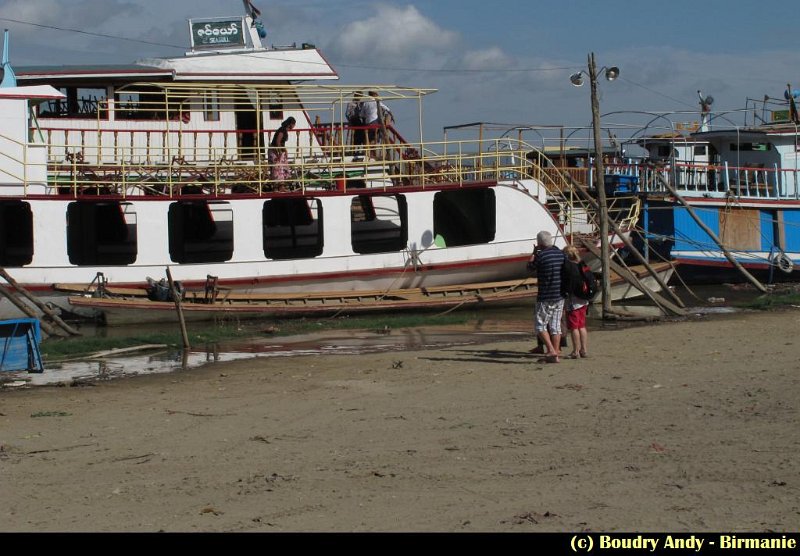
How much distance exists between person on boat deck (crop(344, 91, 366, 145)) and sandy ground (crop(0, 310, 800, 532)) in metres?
10.2

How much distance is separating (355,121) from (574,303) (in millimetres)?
11138

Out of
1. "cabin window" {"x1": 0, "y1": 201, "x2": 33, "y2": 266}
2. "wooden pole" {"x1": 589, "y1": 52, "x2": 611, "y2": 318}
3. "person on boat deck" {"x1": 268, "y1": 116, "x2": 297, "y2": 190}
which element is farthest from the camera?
"person on boat deck" {"x1": 268, "y1": 116, "x2": 297, "y2": 190}

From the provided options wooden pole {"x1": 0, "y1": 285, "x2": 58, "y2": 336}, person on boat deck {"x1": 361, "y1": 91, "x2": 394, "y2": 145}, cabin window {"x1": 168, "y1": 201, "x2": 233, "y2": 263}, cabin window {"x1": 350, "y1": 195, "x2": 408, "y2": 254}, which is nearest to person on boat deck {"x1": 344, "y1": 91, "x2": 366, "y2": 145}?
person on boat deck {"x1": 361, "y1": 91, "x2": 394, "y2": 145}

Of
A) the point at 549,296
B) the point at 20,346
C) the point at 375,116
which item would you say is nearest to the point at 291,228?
the point at 375,116

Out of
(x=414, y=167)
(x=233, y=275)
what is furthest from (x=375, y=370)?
(x=414, y=167)

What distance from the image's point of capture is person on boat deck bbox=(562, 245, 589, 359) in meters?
12.4

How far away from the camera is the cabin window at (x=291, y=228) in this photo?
72.6 feet

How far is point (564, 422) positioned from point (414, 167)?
543 inches

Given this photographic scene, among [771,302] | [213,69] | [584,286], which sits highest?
[213,69]

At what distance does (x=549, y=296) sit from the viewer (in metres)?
12.5

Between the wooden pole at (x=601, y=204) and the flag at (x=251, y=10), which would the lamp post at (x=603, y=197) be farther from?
the flag at (x=251, y=10)

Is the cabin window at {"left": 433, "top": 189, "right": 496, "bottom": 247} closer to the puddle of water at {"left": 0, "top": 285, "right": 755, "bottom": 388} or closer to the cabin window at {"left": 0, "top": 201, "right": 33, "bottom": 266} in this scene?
the puddle of water at {"left": 0, "top": 285, "right": 755, "bottom": 388}

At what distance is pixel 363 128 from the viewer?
22.3 meters

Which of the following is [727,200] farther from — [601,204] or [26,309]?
[26,309]
